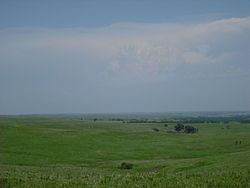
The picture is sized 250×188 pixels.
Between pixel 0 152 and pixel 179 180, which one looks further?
pixel 0 152

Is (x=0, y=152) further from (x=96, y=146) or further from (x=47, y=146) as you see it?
(x=96, y=146)

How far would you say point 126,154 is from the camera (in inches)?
2554

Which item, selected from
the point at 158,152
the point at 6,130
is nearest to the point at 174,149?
the point at 158,152

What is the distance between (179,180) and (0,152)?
4715 cm

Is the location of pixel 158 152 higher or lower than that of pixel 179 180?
lower

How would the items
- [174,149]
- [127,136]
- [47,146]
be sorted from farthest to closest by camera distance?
1. [127,136]
2. [174,149]
3. [47,146]

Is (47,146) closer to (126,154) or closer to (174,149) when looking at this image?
(126,154)

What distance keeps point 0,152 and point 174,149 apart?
3759cm

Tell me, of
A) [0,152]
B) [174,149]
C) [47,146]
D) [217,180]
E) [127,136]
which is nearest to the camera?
[217,180]

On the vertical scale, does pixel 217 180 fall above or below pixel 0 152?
above

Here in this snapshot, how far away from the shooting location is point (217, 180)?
15047 millimetres

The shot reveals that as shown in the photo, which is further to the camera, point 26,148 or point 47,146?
point 47,146

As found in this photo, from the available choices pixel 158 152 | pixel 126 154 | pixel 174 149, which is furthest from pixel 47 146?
pixel 174 149

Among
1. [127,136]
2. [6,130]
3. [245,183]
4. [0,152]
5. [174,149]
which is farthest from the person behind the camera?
[127,136]
